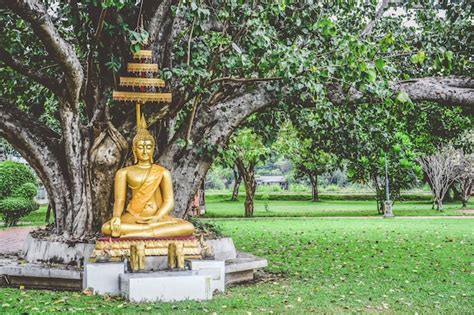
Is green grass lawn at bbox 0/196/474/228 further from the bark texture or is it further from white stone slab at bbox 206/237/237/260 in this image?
white stone slab at bbox 206/237/237/260

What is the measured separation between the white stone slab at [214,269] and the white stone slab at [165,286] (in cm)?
42

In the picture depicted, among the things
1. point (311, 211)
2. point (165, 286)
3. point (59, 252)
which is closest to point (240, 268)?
point (165, 286)

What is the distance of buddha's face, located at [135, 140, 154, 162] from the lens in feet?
27.7

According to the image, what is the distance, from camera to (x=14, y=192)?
2062cm

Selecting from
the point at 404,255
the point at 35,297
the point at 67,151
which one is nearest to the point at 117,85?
the point at 67,151

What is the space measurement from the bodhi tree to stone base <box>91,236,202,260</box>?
3.69 ft

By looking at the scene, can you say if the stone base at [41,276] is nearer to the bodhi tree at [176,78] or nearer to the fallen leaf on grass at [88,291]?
the fallen leaf on grass at [88,291]

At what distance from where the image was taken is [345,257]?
1118cm

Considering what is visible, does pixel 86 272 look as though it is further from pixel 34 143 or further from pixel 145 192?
pixel 34 143

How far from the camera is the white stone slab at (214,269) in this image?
24.5 ft

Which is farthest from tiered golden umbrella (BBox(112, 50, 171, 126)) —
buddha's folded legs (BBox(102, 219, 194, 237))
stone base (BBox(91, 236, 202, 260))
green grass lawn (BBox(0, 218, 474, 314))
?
green grass lawn (BBox(0, 218, 474, 314))

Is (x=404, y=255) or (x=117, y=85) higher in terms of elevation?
(x=117, y=85)

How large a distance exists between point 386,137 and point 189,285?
665cm

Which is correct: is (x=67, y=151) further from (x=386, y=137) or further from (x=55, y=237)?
(x=386, y=137)
